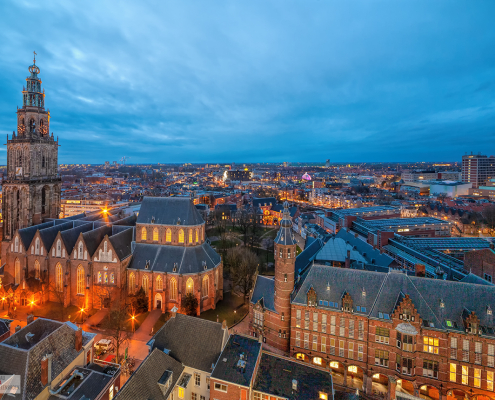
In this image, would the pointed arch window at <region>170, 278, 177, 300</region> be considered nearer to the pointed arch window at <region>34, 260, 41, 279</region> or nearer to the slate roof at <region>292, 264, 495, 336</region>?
the slate roof at <region>292, 264, 495, 336</region>

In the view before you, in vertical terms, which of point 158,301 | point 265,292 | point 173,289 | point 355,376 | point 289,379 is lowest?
point 355,376

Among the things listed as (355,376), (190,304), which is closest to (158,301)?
(190,304)

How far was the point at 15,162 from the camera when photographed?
201ft

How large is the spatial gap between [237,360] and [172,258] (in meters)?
26.0

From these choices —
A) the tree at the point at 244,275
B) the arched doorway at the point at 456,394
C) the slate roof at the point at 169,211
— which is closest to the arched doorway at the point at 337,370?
the arched doorway at the point at 456,394

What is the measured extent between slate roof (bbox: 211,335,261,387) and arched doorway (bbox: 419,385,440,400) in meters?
21.5

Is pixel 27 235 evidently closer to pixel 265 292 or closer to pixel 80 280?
pixel 80 280

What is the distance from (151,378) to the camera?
27.2 metres

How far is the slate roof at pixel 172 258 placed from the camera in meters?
51.0

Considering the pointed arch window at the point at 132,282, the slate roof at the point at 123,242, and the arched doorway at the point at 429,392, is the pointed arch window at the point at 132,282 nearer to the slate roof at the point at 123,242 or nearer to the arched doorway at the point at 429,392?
the slate roof at the point at 123,242

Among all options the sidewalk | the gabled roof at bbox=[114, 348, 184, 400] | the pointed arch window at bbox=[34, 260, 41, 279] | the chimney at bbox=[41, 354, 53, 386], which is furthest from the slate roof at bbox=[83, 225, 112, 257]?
the gabled roof at bbox=[114, 348, 184, 400]

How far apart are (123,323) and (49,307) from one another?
1663 centimetres

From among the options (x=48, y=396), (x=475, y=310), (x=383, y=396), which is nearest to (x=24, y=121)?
(x=48, y=396)

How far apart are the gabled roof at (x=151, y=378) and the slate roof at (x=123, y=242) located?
2654 centimetres
